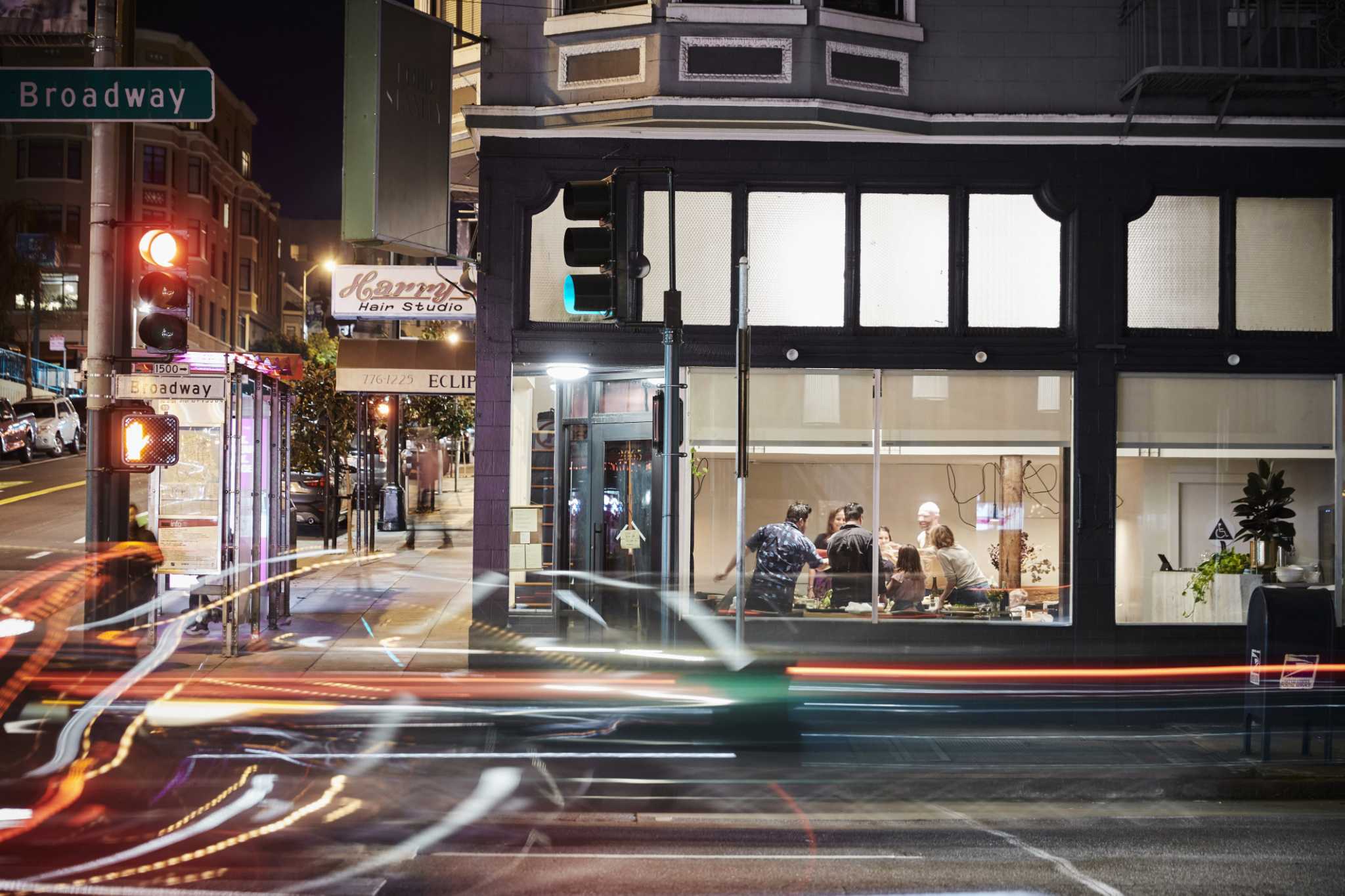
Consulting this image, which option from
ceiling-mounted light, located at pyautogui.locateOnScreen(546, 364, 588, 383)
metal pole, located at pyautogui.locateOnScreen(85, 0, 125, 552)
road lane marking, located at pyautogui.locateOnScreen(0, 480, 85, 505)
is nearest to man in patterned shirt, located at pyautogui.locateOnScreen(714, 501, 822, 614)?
ceiling-mounted light, located at pyautogui.locateOnScreen(546, 364, 588, 383)

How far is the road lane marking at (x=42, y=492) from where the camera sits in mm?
28750

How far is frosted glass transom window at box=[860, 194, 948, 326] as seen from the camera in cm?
1352

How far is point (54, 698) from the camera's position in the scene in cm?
1169

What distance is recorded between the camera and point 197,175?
71.4 m

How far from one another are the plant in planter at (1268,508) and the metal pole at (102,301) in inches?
449

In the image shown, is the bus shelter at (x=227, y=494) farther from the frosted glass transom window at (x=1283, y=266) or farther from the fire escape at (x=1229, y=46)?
the frosted glass transom window at (x=1283, y=266)

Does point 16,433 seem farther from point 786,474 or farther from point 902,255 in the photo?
point 902,255

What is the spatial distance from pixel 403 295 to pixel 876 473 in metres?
6.32

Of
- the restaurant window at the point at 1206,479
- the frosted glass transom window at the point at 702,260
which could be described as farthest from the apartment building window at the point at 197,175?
the restaurant window at the point at 1206,479

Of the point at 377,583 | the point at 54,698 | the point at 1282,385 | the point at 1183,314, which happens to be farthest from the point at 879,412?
the point at 377,583

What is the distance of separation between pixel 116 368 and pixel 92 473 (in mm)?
1015

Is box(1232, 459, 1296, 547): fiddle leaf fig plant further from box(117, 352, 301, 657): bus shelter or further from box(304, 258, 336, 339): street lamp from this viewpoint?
box(304, 258, 336, 339): street lamp

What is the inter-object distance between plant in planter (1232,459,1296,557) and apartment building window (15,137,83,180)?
7000 centimetres

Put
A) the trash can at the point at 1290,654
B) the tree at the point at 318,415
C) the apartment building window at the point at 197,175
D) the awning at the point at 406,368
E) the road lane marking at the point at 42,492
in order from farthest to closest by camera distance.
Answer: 1. the apartment building window at the point at 197,175
2. the tree at the point at 318,415
3. the road lane marking at the point at 42,492
4. the awning at the point at 406,368
5. the trash can at the point at 1290,654
